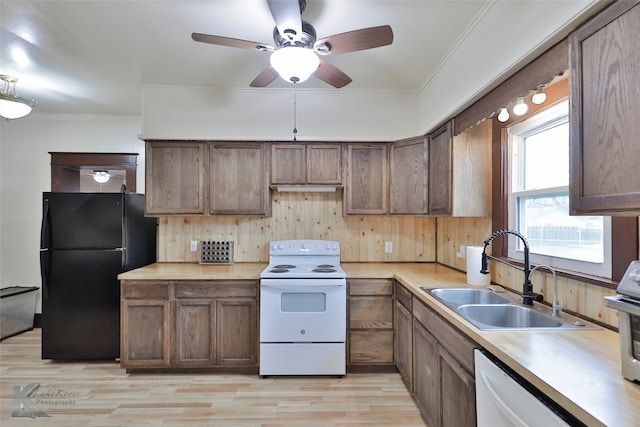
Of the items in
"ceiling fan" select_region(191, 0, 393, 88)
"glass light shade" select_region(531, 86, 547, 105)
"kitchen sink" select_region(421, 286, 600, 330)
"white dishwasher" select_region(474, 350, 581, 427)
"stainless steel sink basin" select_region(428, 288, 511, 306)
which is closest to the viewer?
"white dishwasher" select_region(474, 350, 581, 427)

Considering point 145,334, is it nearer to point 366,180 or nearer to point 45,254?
point 45,254

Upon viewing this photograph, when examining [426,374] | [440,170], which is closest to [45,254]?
[426,374]

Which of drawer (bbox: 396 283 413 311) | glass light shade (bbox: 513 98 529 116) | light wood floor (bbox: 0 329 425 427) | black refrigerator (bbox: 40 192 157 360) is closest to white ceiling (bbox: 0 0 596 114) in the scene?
glass light shade (bbox: 513 98 529 116)

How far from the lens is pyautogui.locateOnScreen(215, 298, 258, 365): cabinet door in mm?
2676

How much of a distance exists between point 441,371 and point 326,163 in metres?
1.99

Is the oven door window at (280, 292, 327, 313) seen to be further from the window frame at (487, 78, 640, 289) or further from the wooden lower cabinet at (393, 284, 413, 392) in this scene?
the window frame at (487, 78, 640, 289)

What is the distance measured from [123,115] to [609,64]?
4449mm

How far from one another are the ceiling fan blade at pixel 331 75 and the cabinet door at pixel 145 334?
2215mm

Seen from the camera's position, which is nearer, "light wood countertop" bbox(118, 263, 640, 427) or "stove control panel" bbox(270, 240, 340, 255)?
"light wood countertop" bbox(118, 263, 640, 427)

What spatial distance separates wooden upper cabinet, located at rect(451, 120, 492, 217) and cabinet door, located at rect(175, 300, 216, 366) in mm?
2188

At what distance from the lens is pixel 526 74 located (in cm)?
154

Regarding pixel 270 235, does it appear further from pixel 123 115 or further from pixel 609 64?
pixel 609 64

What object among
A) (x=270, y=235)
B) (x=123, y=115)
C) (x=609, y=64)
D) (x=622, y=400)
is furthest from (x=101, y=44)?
(x=622, y=400)

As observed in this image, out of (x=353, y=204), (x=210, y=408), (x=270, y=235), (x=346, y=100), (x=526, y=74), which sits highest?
(x=346, y=100)
